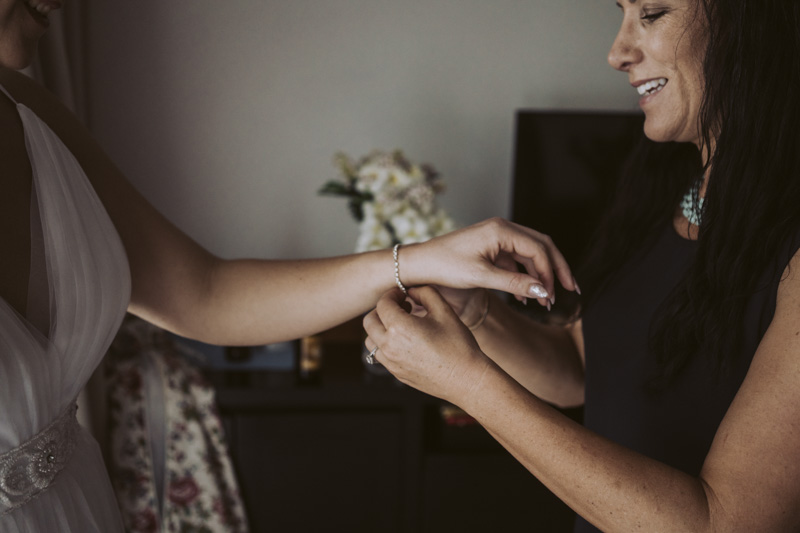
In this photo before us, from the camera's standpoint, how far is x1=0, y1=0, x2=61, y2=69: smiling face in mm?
783

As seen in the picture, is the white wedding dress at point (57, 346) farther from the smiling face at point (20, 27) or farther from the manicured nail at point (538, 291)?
the manicured nail at point (538, 291)

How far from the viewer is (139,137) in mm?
2373

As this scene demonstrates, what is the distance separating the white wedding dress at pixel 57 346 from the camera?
75 centimetres

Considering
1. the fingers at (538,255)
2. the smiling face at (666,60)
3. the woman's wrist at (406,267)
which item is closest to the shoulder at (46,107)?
the woman's wrist at (406,267)

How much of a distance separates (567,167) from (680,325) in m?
1.43

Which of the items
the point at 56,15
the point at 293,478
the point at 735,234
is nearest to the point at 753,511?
the point at 735,234

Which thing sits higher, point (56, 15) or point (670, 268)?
point (56, 15)

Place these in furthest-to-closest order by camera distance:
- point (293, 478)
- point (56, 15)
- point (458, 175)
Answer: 1. point (458, 175)
2. point (293, 478)
3. point (56, 15)

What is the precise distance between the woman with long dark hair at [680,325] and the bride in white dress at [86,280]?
5.1 inches

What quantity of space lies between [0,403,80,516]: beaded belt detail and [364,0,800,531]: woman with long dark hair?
446mm

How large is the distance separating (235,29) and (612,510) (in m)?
2.17

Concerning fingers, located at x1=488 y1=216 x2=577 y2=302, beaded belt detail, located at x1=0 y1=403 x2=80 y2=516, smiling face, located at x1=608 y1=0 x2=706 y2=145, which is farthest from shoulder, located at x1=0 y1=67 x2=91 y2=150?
smiling face, located at x1=608 y1=0 x2=706 y2=145

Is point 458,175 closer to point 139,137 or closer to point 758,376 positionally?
point 139,137

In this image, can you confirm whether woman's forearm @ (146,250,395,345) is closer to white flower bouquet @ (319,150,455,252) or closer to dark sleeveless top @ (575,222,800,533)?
dark sleeveless top @ (575,222,800,533)
